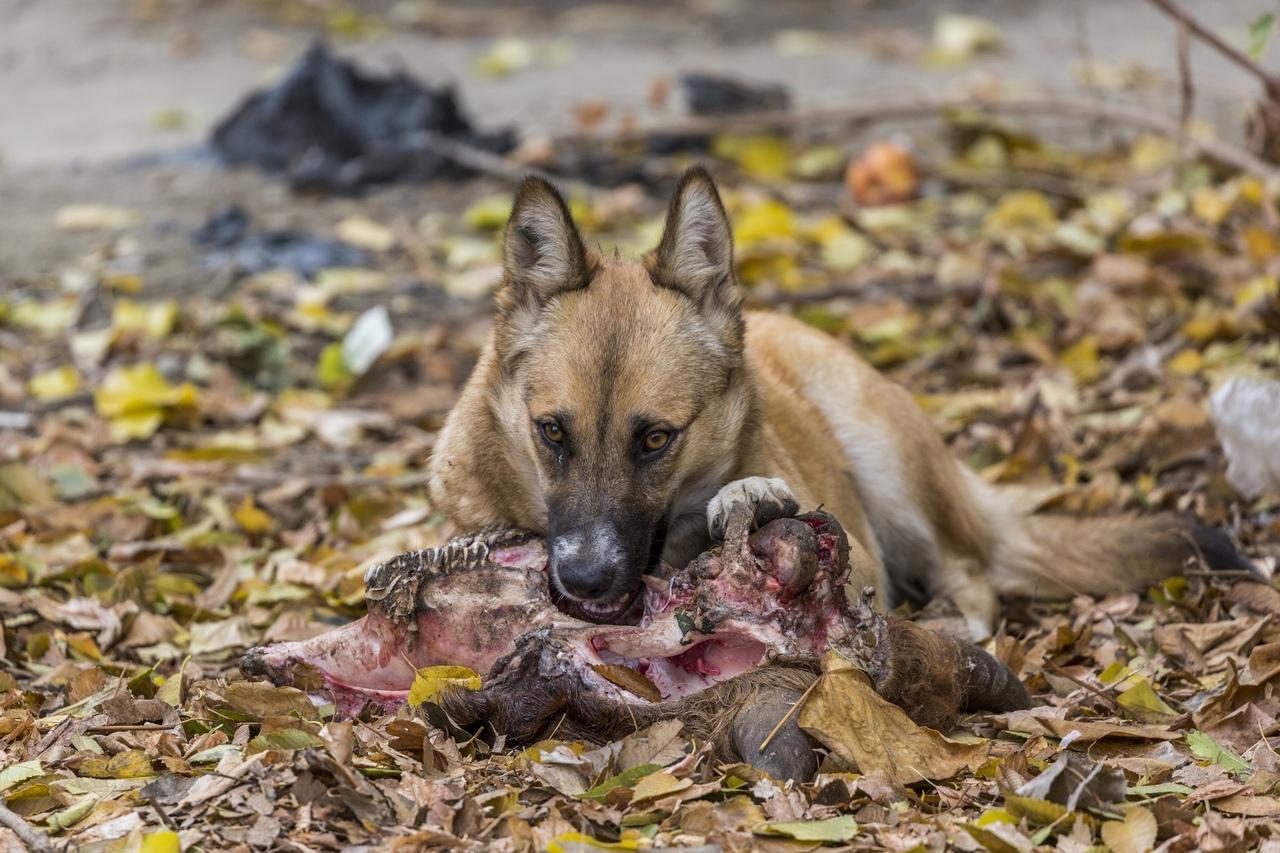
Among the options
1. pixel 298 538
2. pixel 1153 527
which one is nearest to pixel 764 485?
pixel 1153 527

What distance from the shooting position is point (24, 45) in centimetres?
1547

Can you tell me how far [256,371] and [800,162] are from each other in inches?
184

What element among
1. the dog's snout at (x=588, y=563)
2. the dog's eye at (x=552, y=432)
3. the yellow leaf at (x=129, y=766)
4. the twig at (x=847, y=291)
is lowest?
the twig at (x=847, y=291)

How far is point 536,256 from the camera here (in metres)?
4.86

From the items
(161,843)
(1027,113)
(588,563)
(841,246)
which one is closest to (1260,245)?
(1027,113)

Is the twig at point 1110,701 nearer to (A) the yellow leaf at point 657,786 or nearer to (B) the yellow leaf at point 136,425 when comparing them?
(A) the yellow leaf at point 657,786

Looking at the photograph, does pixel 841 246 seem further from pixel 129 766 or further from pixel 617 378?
pixel 129 766

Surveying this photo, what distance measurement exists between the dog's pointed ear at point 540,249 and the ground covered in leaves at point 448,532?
137 cm

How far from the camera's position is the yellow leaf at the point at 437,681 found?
4113 millimetres

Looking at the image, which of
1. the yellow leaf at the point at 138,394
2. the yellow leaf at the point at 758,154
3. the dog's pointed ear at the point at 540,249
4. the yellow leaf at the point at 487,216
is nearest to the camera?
the dog's pointed ear at the point at 540,249

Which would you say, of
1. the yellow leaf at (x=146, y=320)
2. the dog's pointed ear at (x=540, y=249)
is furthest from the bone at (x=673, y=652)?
the yellow leaf at (x=146, y=320)

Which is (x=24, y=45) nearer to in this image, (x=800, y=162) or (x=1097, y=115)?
(x=800, y=162)

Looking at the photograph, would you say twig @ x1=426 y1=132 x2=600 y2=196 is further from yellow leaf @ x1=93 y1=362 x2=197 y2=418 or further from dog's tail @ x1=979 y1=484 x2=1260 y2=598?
dog's tail @ x1=979 y1=484 x2=1260 y2=598

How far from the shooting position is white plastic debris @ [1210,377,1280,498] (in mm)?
5684
